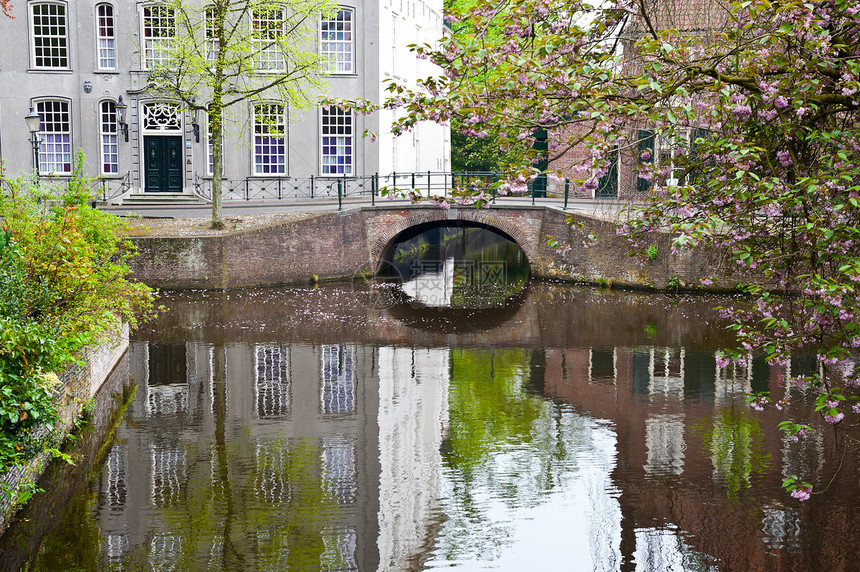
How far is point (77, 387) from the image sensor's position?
405 inches

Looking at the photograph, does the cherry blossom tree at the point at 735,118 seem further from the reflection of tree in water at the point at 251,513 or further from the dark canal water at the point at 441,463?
the reflection of tree in water at the point at 251,513

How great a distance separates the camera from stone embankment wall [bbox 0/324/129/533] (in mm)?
7582

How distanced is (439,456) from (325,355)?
573cm

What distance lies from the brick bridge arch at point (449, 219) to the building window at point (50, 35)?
38.6ft

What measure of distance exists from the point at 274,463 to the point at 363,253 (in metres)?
15.8

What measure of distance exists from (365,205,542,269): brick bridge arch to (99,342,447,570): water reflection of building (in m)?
10.4

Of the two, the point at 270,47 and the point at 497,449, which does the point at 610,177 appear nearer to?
the point at 497,449

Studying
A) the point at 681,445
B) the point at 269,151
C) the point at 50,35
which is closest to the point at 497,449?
the point at 681,445

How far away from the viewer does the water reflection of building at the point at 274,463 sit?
7.50 metres

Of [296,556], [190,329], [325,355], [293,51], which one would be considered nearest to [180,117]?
[293,51]

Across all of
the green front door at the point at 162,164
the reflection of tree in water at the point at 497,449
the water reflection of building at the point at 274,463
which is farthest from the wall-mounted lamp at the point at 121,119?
the reflection of tree in water at the point at 497,449

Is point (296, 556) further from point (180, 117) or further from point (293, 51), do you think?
point (180, 117)

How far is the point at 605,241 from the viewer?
2312 centimetres

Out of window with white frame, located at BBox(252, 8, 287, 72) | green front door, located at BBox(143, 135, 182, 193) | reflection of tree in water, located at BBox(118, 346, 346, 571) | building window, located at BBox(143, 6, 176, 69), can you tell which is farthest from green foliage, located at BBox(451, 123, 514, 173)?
reflection of tree in water, located at BBox(118, 346, 346, 571)
